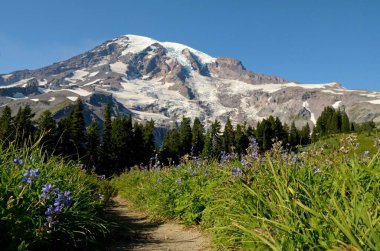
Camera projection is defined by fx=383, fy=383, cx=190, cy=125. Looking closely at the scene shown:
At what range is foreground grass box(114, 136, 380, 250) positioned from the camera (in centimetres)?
304

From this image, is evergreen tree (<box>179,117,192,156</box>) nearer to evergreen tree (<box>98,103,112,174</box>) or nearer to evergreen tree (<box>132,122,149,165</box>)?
evergreen tree (<box>132,122,149,165</box>)

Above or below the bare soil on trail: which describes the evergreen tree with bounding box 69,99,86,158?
above

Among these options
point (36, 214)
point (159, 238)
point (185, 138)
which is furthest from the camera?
point (185, 138)

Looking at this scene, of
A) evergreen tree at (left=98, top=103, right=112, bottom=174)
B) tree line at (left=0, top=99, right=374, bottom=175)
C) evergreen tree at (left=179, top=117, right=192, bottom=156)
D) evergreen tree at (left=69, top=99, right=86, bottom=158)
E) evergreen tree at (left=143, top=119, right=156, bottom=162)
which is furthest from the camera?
evergreen tree at (left=179, top=117, right=192, bottom=156)

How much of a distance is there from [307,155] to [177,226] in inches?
149

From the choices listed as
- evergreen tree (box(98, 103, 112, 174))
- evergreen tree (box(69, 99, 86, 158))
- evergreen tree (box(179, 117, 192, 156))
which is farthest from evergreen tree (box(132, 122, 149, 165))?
evergreen tree (box(179, 117, 192, 156))

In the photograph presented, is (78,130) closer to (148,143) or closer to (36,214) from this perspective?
(148,143)

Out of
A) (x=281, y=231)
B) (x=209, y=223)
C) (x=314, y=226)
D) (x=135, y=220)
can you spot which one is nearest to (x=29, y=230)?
(x=281, y=231)

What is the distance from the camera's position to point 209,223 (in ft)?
24.1

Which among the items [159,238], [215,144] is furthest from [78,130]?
[159,238]

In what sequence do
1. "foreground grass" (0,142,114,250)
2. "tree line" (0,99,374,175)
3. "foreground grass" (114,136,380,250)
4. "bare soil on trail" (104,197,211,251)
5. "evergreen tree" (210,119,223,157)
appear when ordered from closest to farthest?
"foreground grass" (114,136,380,250) → "foreground grass" (0,142,114,250) → "bare soil on trail" (104,197,211,251) → "evergreen tree" (210,119,223,157) → "tree line" (0,99,374,175)

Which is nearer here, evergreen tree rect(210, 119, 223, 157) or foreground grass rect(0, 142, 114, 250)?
foreground grass rect(0, 142, 114, 250)

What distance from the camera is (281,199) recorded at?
371 centimetres

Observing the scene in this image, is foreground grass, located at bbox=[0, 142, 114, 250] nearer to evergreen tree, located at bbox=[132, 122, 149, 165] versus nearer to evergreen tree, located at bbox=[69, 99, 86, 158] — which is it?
evergreen tree, located at bbox=[69, 99, 86, 158]
